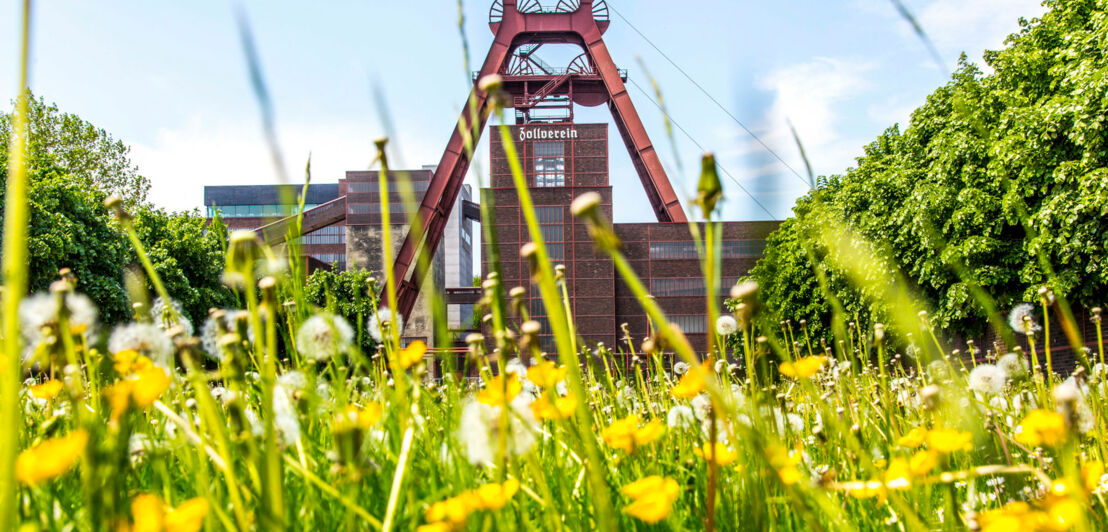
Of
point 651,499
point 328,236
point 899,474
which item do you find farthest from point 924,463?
point 328,236

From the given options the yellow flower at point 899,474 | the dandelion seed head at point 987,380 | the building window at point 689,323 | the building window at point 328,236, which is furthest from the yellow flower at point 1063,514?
the building window at point 328,236

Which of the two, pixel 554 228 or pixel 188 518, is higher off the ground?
pixel 554 228

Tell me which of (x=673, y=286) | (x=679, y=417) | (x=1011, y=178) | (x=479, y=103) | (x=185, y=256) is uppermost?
(x=479, y=103)

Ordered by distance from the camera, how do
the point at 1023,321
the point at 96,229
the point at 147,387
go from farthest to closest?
the point at 96,229
the point at 1023,321
the point at 147,387

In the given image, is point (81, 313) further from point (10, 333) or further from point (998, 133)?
point (998, 133)

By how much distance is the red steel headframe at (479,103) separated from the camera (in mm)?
21047

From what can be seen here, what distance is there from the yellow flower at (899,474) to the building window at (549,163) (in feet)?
106

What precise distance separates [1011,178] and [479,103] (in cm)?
1466

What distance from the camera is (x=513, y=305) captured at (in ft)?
1.78

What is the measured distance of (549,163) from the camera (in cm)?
3297

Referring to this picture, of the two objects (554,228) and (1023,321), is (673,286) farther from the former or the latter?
(1023,321)

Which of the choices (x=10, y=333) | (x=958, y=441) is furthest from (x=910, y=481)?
(x=10, y=333)

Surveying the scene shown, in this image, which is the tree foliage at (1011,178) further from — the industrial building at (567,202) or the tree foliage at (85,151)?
the tree foliage at (85,151)

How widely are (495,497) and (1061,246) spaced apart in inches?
398
